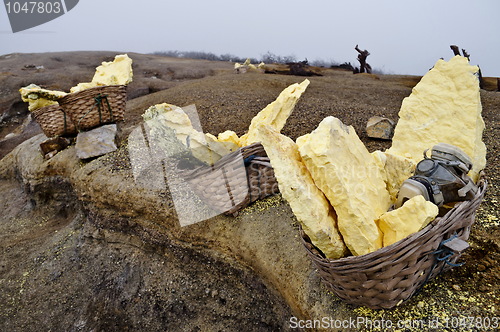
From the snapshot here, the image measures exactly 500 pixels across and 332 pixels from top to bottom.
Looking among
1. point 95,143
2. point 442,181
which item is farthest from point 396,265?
point 95,143

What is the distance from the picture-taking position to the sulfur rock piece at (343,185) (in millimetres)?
1217

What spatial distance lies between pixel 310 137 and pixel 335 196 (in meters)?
0.26

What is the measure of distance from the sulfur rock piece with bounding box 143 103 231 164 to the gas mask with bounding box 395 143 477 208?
120 centimetres

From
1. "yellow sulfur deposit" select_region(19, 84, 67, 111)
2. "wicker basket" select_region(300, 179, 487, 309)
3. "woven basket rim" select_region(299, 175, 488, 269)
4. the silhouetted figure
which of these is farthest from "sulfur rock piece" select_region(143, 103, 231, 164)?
the silhouetted figure

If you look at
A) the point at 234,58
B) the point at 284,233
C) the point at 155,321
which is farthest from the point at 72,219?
the point at 234,58

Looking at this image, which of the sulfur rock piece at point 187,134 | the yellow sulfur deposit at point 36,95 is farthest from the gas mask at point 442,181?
the yellow sulfur deposit at point 36,95

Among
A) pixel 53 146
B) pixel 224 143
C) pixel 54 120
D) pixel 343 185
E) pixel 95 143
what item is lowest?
pixel 53 146

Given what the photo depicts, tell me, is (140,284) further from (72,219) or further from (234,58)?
(234,58)

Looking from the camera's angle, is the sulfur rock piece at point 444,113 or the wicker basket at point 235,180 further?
the wicker basket at point 235,180

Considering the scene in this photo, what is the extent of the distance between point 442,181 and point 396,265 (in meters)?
0.45

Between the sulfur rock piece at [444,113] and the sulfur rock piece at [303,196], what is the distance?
848 millimetres

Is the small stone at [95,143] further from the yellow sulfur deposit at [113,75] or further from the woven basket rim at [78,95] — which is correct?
the yellow sulfur deposit at [113,75]

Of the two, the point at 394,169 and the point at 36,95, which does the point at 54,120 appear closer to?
the point at 36,95

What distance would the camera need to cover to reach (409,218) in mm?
1177
